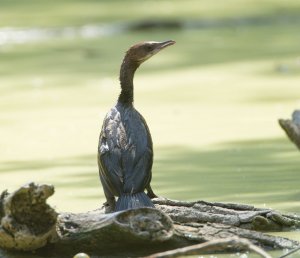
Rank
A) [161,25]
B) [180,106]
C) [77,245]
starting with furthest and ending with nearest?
1. [161,25]
2. [180,106]
3. [77,245]

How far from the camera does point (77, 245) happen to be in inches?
192

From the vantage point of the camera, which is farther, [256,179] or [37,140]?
[37,140]

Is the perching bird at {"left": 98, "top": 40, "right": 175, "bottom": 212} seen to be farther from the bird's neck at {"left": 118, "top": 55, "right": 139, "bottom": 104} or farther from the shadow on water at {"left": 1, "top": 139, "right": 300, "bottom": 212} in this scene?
the shadow on water at {"left": 1, "top": 139, "right": 300, "bottom": 212}

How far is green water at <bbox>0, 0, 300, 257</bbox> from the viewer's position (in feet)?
22.6

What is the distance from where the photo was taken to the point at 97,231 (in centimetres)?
480

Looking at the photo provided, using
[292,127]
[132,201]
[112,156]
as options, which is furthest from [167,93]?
[132,201]

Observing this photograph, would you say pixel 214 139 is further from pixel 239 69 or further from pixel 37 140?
pixel 239 69

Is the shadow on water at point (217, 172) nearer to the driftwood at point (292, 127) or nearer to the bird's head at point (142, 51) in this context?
the driftwood at point (292, 127)

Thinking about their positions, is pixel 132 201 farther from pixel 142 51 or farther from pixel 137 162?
pixel 142 51

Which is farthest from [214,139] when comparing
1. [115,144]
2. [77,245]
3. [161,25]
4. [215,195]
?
[161,25]

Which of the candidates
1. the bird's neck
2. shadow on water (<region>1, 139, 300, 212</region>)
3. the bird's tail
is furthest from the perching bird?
shadow on water (<region>1, 139, 300, 212</region>)

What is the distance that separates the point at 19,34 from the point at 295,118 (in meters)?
7.40

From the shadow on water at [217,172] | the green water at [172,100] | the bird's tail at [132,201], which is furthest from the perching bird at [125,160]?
the shadow on water at [217,172]

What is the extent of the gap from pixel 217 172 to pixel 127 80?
4.19 feet
